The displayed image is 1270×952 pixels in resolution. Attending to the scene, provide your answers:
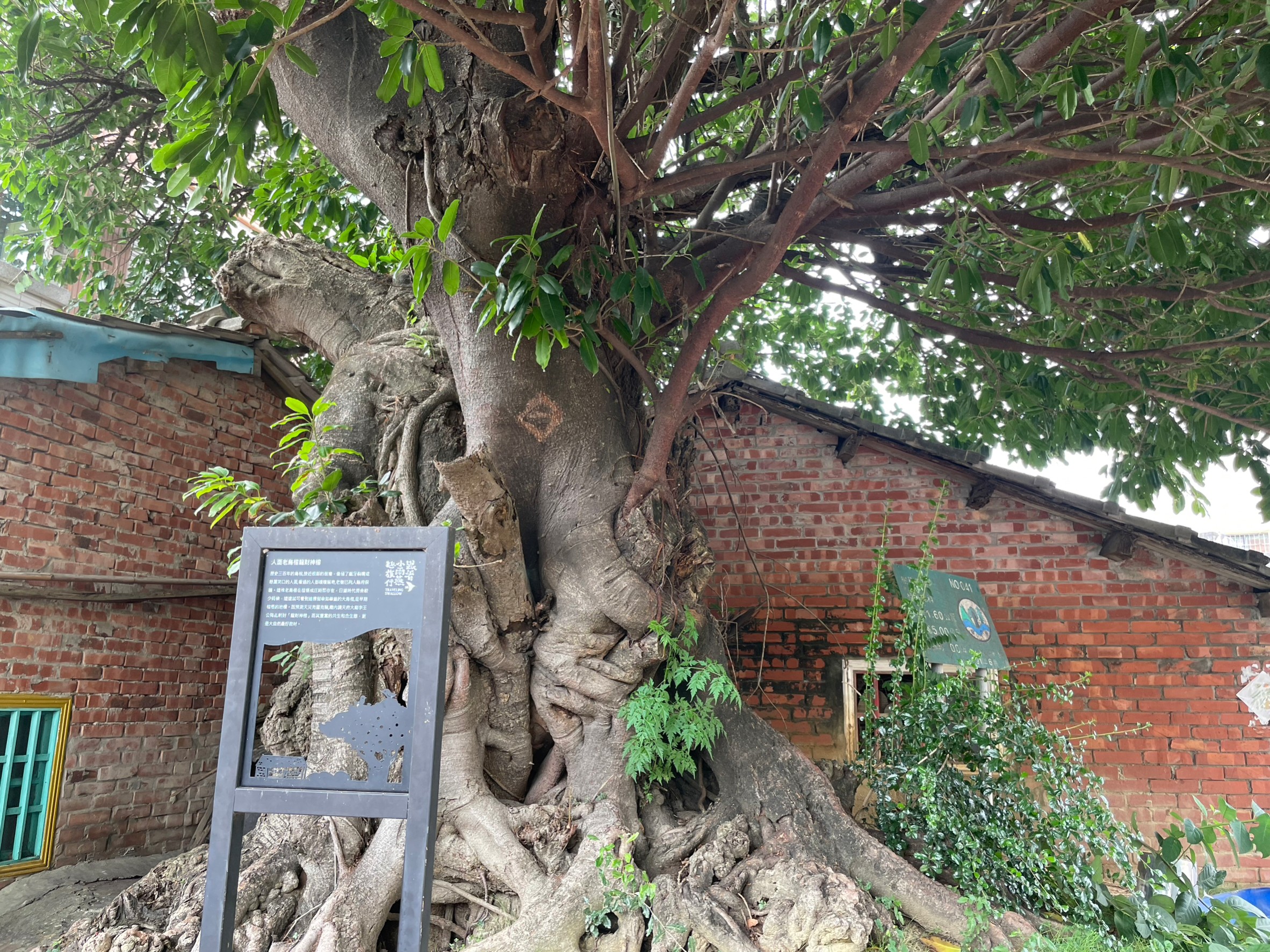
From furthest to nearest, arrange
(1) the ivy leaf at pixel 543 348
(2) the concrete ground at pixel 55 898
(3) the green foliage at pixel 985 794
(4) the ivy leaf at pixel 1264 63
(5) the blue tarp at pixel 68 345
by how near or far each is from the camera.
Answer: (5) the blue tarp at pixel 68 345
(2) the concrete ground at pixel 55 898
(3) the green foliage at pixel 985 794
(1) the ivy leaf at pixel 543 348
(4) the ivy leaf at pixel 1264 63

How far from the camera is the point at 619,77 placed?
4320 mm

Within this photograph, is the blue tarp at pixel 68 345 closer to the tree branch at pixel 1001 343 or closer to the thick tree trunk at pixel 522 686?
the thick tree trunk at pixel 522 686

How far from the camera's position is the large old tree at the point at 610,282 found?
11.5ft

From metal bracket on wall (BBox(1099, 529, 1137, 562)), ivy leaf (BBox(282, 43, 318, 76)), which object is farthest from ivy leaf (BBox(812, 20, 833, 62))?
metal bracket on wall (BBox(1099, 529, 1137, 562))

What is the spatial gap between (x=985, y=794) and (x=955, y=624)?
0.94 metres

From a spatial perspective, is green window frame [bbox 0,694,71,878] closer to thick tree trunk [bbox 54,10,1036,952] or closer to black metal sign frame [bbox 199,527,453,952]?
thick tree trunk [bbox 54,10,1036,952]

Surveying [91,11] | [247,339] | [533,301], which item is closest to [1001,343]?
[533,301]

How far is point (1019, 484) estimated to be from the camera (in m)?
7.38

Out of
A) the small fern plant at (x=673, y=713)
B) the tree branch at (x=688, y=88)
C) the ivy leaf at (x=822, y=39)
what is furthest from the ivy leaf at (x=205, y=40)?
the small fern plant at (x=673, y=713)

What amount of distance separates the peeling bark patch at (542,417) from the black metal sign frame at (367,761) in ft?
5.54

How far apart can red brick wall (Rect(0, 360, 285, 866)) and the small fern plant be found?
13.9ft

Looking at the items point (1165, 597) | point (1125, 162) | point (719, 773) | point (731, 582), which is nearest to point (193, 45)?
point (1125, 162)

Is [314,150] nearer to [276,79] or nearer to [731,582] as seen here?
[276,79]

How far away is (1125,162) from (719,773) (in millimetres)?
3584
